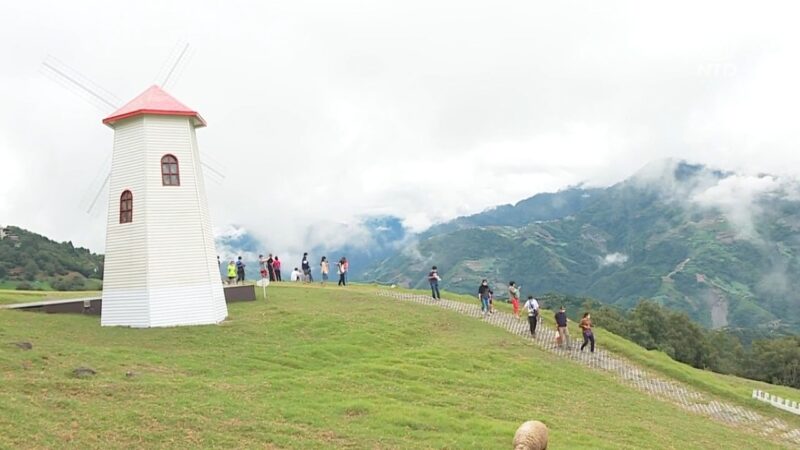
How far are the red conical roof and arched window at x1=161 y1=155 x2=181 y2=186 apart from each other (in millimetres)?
2041

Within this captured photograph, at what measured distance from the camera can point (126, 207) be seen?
2839 centimetres

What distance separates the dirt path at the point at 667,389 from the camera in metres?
24.2

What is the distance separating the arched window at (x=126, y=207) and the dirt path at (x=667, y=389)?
1823 cm

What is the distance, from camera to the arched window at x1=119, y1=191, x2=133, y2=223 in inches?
1109

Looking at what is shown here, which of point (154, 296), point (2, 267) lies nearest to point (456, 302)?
point (154, 296)

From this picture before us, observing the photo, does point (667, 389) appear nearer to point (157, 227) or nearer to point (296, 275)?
point (157, 227)

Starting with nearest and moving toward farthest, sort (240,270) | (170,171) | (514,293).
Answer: (170,171) → (514,293) → (240,270)

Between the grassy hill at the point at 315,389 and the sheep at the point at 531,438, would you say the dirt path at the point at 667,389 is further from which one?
the sheep at the point at 531,438

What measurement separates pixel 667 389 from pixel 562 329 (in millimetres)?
5060

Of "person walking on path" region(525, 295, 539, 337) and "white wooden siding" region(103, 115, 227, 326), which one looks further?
"person walking on path" region(525, 295, 539, 337)

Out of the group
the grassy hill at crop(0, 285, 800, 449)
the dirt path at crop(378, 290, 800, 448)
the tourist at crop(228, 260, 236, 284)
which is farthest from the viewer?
the tourist at crop(228, 260, 236, 284)

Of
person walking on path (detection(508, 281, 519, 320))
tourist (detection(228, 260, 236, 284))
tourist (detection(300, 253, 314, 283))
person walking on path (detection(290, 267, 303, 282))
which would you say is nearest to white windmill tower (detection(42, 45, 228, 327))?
tourist (detection(228, 260, 236, 284))

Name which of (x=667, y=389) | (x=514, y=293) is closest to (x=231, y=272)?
(x=514, y=293)

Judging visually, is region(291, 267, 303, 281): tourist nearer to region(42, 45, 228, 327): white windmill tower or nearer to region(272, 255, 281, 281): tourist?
region(272, 255, 281, 281): tourist
